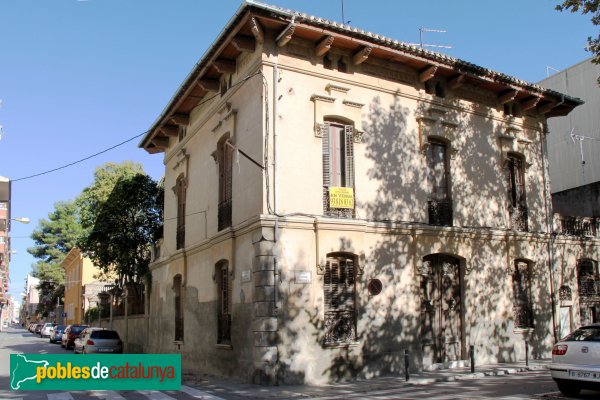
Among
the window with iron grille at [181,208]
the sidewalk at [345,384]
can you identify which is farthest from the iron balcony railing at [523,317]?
the window with iron grille at [181,208]

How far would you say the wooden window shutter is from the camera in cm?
1548

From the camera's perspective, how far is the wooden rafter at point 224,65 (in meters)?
16.3

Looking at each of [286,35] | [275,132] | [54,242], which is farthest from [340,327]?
[54,242]

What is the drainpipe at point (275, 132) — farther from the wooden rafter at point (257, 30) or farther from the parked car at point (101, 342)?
the parked car at point (101, 342)

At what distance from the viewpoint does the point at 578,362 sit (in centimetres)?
1066

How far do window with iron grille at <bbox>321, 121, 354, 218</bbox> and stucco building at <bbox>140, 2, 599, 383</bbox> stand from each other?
0.04 meters

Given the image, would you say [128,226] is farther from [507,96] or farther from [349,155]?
[507,96]

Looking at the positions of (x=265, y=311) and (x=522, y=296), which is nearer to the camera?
(x=265, y=311)

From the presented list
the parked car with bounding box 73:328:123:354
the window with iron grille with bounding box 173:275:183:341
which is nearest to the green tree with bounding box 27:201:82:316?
the parked car with bounding box 73:328:123:354

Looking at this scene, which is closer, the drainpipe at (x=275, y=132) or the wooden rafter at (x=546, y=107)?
the drainpipe at (x=275, y=132)

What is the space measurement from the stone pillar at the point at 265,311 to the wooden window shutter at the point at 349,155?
9.64 feet

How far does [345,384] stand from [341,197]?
188 inches

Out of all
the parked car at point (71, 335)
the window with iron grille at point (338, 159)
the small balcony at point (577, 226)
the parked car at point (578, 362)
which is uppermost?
the window with iron grille at point (338, 159)

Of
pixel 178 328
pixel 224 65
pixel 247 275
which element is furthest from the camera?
pixel 178 328
